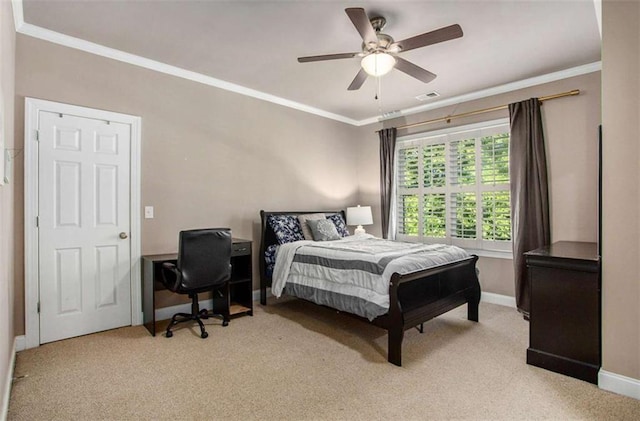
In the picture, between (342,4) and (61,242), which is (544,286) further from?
(61,242)

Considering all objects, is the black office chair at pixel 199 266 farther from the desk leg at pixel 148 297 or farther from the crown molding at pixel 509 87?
the crown molding at pixel 509 87

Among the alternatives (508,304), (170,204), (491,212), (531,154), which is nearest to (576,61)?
(531,154)

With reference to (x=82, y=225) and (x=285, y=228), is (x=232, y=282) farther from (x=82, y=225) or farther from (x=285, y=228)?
(x=82, y=225)

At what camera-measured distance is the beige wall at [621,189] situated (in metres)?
2.13

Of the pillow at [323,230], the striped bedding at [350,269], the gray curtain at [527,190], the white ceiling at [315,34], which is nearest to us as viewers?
the white ceiling at [315,34]

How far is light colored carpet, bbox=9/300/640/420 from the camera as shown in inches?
81.2

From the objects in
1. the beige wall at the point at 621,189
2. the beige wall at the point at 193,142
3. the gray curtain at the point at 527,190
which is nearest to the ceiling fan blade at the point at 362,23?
the beige wall at the point at 621,189

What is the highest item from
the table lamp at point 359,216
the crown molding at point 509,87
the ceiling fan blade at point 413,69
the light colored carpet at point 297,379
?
the crown molding at point 509,87

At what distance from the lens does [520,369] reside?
8.48 feet

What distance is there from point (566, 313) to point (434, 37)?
2221 mm

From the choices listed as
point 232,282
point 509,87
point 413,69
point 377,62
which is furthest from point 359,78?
point 232,282

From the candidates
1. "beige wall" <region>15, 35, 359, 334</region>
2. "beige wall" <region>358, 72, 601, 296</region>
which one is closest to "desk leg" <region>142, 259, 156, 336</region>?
"beige wall" <region>15, 35, 359, 334</region>

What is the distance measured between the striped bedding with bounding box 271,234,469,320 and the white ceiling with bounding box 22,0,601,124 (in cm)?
195

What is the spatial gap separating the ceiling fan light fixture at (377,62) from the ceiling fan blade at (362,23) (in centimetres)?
14
